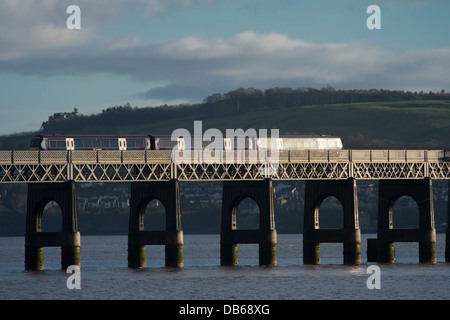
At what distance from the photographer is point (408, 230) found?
124 meters

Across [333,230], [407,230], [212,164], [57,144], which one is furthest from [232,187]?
[407,230]

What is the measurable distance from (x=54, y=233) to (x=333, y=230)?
33954 mm

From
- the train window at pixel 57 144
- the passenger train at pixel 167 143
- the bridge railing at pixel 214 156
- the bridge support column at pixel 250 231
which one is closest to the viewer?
the bridge railing at pixel 214 156

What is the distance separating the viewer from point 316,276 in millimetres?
100750

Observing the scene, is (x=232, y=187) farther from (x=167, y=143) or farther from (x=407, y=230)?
(x=407, y=230)

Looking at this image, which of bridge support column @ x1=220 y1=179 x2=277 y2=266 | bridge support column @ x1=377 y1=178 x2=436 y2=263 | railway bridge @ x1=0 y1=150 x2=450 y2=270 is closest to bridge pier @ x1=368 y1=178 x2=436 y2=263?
bridge support column @ x1=377 y1=178 x2=436 y2=263

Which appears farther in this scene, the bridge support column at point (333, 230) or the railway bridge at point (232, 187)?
the bridge support column at point (333, 230)

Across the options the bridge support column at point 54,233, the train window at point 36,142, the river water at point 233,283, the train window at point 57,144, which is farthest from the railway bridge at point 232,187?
the river water at point 233,283

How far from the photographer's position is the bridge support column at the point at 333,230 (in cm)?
11650

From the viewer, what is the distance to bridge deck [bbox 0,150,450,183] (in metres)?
102

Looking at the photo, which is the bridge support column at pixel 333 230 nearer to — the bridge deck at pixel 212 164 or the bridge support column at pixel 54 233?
the bridge deck at pixel 212 164

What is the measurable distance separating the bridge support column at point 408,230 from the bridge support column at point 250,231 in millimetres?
17336

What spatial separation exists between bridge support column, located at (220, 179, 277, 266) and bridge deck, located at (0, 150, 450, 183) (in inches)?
60.9
